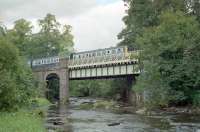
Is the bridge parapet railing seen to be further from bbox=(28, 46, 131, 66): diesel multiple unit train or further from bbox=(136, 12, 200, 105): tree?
bbox=(136, 12, 200, 105): tree

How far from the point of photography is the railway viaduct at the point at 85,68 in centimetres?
8813

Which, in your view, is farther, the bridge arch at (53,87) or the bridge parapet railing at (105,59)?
the bridge arch at (53,87)

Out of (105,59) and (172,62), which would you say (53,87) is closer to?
(105,59)

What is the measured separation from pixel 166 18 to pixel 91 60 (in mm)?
31746

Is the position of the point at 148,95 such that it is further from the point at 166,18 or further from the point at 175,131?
the point at 175,131

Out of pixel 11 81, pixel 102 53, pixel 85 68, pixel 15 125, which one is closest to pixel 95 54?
pixel 102 53

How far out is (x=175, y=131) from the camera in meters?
41.0

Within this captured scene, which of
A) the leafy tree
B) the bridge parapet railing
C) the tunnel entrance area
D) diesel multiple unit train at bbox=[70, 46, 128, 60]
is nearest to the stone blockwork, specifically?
the bridge parapet railing

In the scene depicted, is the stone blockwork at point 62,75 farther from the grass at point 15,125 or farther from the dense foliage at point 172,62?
the grass at point 15,125

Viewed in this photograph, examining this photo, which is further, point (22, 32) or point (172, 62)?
point (22, 32)

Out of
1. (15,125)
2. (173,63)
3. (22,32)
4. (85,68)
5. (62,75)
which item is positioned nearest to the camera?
(15,125)

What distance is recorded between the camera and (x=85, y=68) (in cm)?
10012

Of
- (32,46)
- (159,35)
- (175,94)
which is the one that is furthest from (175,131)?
(32,46)

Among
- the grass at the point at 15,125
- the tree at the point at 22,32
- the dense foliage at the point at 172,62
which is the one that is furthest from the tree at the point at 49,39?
the grass at the point at 15,125
